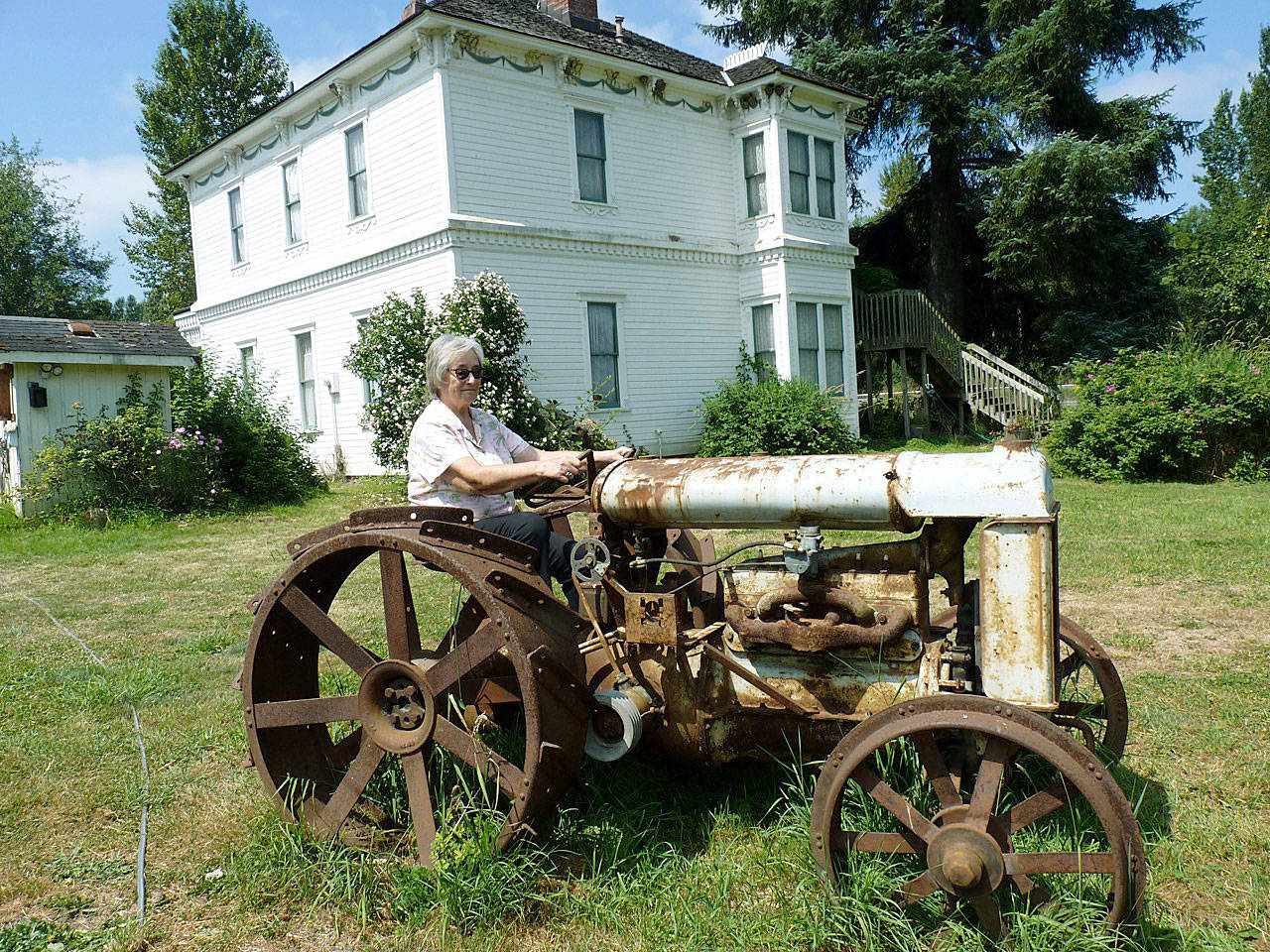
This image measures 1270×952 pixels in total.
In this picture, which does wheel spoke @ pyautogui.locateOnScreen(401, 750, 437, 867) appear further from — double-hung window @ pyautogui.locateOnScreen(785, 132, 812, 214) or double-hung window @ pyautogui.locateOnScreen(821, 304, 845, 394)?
double-hung window @ pyautogui.locateOnScreen(785, 132, 812, 214)

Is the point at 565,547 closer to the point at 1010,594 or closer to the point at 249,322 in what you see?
the point at 1010,594

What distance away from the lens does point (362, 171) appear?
54.3 feet

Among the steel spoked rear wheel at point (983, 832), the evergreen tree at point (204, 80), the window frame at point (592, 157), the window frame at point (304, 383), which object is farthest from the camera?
the evergreen tree at point (204, 80)

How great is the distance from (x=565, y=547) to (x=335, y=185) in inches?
608

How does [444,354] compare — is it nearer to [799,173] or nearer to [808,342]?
[808,342]

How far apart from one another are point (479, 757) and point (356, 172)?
51.5 ft

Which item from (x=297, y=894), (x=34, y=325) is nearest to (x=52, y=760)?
(x=297, y=894)

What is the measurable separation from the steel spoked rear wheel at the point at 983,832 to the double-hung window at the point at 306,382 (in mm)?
17425

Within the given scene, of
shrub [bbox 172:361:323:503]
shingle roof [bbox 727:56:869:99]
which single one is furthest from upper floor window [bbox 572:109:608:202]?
shrub [bbox 172:361:323:503]

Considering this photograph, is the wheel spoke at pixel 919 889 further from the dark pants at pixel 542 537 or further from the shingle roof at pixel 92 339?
the shingle roof at pixel 92 339

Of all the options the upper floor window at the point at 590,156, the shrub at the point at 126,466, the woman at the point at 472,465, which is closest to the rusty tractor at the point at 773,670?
the woman at the point at 472,465

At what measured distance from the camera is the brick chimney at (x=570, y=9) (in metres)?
18.2

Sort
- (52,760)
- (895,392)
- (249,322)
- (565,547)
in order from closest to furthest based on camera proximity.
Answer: (565,547) < (52,760) < (249,322) < (895,392)

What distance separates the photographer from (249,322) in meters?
20.3
